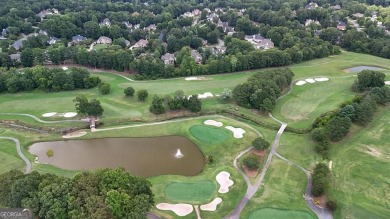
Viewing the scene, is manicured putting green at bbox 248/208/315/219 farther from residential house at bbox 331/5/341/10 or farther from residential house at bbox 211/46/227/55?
residential house at bbox 331/5/341/10

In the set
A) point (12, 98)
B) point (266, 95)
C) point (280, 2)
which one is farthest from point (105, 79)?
point (280, 2)

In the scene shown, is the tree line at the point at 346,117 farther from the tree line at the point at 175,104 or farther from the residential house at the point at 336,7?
the residential house at the point at 336,7

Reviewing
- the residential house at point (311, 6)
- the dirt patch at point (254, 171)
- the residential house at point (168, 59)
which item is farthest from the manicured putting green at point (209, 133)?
the residential house at point (311, 6)

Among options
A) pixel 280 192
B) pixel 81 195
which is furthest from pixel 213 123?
pixel 81 195

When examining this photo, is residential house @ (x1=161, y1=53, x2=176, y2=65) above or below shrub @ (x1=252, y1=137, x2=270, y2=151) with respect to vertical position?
above

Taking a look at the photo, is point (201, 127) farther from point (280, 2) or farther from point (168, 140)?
point (280, 2)

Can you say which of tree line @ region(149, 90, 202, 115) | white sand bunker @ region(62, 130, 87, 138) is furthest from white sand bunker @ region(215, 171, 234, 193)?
white sand bunker @ region(62, 130, 87, 138)
